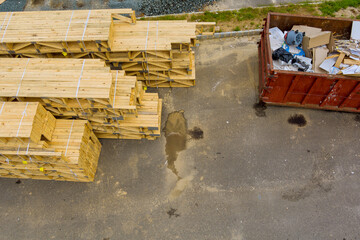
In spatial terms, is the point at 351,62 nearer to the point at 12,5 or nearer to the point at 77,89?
the point at 77,89

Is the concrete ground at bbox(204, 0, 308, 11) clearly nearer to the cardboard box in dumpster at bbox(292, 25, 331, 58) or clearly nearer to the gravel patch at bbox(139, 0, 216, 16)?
the gravel patch at bbox(139, 0, 216, 16)

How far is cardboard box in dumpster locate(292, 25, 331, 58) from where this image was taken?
11234 mm

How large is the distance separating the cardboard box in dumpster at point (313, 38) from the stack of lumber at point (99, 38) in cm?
515

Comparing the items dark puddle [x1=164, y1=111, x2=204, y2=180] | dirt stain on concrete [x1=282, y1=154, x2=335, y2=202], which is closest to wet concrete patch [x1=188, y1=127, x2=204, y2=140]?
dark puddle [x1=164, y1=111, x2=204, y2=180]

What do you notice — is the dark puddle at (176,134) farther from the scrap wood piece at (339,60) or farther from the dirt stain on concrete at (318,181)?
the scrap wood piece at (339,60)

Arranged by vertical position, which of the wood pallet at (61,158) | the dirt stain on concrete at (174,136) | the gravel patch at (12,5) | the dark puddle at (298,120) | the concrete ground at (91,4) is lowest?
the wood pallet at (61,158)

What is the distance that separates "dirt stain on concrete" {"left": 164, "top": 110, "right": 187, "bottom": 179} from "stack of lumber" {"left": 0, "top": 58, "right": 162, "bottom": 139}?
1.09m

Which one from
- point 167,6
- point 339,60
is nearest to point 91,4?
point 167,6

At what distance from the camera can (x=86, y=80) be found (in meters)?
8.83

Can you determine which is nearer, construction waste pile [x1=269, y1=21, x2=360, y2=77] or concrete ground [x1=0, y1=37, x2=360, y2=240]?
concrete ground [x1=0, y1=37, x2=360, y2=240]

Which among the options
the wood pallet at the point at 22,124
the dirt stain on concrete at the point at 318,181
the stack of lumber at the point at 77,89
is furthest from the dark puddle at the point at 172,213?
the wood pallet at the point at 22,124

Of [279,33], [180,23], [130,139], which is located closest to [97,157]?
[130,139]

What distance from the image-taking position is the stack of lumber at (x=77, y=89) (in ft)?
28.4

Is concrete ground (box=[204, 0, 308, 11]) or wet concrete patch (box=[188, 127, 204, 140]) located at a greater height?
concrete ground (box=[204, 0, 308, 11])
